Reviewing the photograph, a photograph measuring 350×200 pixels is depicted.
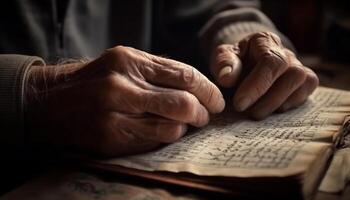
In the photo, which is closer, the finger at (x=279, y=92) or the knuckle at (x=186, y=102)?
the knuckle at (x=186, y=102)

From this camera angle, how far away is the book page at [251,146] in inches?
18.8

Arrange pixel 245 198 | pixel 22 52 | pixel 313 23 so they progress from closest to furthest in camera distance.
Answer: pixel 245 198, pixel 22 52, pixel 313 23

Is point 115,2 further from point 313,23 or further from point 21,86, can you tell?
point 313,23

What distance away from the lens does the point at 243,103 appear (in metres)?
0.67

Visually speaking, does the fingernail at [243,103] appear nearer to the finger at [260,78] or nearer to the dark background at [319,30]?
the finger at [260,78]

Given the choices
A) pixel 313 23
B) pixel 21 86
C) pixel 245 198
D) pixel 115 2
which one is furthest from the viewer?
pixel 313 23


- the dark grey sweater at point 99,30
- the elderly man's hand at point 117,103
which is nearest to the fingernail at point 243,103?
the elderly man's hand at point 117,103

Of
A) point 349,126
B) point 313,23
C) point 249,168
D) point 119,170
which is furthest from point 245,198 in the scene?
point 313,23

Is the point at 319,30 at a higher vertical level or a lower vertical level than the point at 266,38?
lower

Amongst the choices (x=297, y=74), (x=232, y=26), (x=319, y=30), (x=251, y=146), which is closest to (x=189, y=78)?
(x=251, y=146)

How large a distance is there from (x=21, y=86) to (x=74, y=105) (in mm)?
82

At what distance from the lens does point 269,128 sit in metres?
0.62

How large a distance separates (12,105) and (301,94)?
47 cm

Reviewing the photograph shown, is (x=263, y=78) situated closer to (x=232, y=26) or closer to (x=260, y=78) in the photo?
(x=260, y=78)
